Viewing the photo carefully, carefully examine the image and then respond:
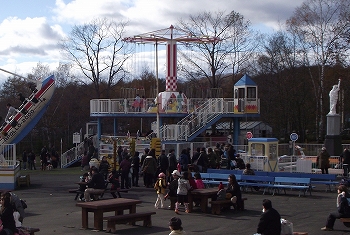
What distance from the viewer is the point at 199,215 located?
1700 centimetres

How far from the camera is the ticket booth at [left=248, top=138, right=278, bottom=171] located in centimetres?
2761

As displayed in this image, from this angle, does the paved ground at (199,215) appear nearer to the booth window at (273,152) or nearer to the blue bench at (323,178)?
the blue bench at (323,178)

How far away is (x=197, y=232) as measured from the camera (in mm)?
14312

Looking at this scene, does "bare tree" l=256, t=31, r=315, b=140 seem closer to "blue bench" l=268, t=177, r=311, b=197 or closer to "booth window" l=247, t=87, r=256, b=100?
"booth window" l=247, t=87, r=256, b=100

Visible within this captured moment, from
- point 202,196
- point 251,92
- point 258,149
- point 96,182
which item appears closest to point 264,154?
point 258,149

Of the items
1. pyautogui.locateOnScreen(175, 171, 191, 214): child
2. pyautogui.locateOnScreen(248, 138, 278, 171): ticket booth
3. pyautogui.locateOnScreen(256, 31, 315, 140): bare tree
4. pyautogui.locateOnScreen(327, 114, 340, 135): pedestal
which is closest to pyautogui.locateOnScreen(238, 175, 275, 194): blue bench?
pyautogui.locateOnScreen(175, 171, 191, 214): child

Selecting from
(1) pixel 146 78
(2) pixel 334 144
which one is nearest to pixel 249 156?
(2) pixel 334 144

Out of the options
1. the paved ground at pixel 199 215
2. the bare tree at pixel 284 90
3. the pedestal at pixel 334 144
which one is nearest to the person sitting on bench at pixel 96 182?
the paved ground at pixel 199 215

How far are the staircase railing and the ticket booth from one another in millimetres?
7328

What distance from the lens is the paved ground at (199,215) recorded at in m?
14.7

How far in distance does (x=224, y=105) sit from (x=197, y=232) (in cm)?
2369

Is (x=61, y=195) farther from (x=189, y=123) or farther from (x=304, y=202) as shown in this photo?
(x=189, y=123)

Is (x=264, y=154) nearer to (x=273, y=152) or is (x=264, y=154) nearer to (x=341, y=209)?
(x=273, y=152)

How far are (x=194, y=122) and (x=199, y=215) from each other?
749 inches
